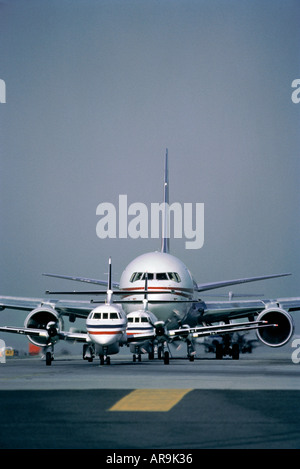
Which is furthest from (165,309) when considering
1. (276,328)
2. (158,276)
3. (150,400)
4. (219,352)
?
(150,400)

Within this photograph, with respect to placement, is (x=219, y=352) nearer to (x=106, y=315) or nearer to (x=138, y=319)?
(x=138, y=319)

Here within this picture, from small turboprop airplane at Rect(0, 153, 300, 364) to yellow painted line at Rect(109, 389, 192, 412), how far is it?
2097 cm

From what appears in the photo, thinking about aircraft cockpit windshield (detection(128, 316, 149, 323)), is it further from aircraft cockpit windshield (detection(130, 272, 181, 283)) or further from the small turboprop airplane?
aircraft cockpit windshield (detection(130, 272, 181, 283))

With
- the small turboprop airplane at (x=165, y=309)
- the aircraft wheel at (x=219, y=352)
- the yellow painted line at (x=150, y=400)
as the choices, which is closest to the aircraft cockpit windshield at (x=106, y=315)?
the small turboprop airplane at (x=165, y=309)

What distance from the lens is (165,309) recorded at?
44844 millimetres

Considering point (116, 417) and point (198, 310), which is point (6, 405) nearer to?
point (116, 417)

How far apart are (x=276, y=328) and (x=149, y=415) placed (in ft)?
107

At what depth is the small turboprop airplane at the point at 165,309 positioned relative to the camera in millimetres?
41531

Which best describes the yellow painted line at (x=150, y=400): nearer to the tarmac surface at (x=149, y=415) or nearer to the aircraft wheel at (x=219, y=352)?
the tarmac surface at (x=149, y=415)

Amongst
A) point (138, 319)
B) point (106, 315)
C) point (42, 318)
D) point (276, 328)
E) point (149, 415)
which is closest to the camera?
point (149, 415)

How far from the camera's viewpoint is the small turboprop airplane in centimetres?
4153
